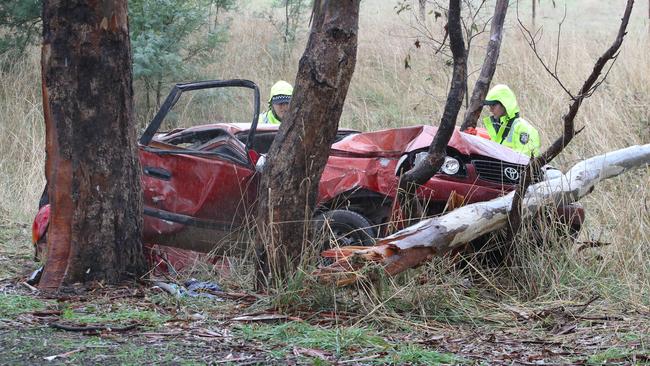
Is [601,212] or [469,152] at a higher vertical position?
[469,152]

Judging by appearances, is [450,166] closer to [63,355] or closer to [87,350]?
[87,350]

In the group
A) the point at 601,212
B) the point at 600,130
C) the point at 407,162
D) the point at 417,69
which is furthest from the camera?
the point at 417,69

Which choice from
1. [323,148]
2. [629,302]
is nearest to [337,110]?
[323,148]

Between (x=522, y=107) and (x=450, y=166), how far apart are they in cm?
743

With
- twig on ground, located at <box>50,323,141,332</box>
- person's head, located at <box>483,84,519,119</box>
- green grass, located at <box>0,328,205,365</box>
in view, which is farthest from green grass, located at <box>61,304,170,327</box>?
person's head, located at <box>483,84,519,119</box>

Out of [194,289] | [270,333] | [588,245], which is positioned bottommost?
[194,289]

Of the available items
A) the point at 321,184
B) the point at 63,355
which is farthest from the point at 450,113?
the point at 63,355

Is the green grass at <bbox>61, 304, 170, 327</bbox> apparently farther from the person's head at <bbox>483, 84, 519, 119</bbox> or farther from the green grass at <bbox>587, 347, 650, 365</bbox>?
the person's head at <bbox>483, 84, 519, 119</bbox>

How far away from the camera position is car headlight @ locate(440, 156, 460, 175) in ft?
21.2

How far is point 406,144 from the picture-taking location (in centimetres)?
665

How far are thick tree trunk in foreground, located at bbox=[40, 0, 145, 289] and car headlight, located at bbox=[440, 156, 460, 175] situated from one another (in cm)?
229

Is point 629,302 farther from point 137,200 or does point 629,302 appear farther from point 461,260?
point 137,200

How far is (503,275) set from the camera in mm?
6027

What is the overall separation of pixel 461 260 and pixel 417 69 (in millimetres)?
10685
